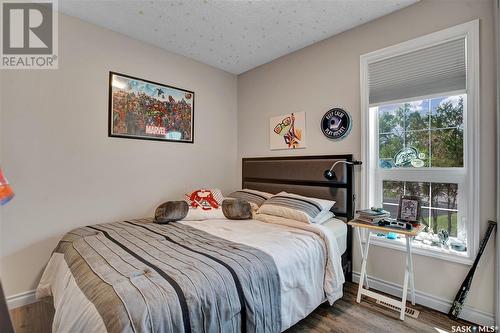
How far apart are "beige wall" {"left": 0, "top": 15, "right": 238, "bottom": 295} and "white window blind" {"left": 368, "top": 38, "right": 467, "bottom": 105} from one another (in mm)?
2279

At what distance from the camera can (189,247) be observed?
1.71 metres

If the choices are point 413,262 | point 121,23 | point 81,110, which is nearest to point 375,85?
point 413,262

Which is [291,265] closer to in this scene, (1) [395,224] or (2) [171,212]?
(1) [395,224]

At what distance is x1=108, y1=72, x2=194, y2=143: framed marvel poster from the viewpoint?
8.53 ft

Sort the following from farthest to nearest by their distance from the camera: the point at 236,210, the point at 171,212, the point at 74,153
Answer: the point at 236,210 < the point at 171,212 < the point at 74,153

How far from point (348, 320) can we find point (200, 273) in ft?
4.38

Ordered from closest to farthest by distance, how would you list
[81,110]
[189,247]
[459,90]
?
[189,247] < [459,90] < [81,110]

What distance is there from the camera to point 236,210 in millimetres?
2592

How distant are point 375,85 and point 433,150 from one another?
2.67 ft

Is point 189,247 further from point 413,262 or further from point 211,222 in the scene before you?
point 413,262

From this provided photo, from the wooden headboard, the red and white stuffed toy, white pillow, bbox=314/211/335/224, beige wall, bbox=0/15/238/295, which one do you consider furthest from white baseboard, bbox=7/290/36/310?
white pillow, bbox=314/211/335/224

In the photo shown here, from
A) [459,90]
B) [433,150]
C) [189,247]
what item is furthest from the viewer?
[433,150]

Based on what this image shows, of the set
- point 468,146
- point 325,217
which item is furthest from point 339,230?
point 468,146

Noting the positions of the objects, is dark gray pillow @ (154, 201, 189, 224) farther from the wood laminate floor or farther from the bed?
the wood laminate floor
